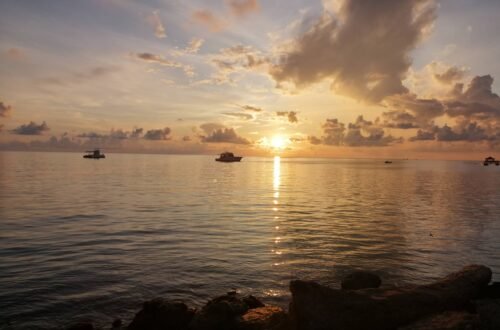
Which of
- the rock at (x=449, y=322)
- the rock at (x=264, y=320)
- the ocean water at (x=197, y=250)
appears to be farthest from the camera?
the ocean water at (x=197, y=250)

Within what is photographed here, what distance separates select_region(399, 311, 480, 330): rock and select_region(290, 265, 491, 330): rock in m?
0.76

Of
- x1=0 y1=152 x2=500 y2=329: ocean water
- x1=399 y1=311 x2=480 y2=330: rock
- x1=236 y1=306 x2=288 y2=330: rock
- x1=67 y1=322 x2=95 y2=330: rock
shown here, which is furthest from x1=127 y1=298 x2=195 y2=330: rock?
x1=399 y1=311 x2=480 y2=330: rock

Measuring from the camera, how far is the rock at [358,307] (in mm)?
12070

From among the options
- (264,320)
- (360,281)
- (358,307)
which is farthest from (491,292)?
(264,320)

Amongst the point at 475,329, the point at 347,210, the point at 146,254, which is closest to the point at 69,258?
the point at 146,254

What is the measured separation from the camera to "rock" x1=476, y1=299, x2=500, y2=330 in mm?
12391

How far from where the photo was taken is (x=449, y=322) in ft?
36.8

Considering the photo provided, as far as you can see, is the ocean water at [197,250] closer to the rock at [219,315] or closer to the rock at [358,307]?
the rock at [219,315]

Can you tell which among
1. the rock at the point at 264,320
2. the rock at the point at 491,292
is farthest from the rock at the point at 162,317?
the rock at the point at 491,292

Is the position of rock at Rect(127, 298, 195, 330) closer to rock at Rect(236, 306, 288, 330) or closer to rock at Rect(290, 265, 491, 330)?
rock at Rect(236, 306, 288, 330)

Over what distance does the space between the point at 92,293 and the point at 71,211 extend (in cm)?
3095

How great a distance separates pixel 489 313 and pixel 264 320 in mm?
7931

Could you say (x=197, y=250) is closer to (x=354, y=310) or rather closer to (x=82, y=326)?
(x=82, y=326)

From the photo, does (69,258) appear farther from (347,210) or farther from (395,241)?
(347,210)
